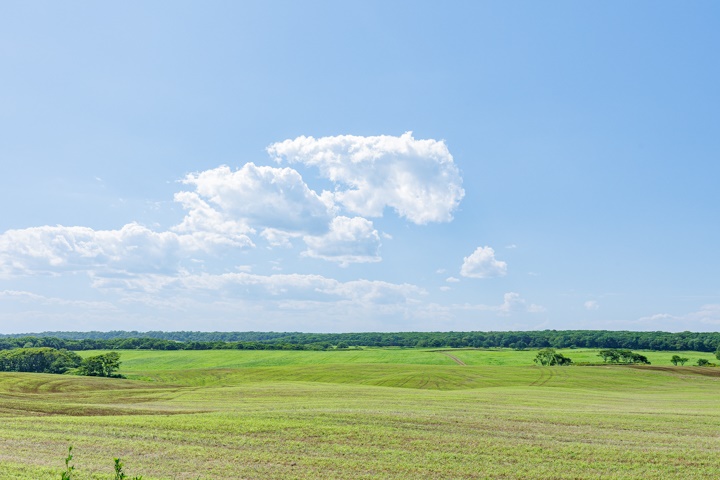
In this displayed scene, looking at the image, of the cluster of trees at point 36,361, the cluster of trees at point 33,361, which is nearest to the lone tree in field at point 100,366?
the cluster of trees at point 36,361

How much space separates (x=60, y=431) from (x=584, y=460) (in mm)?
27985

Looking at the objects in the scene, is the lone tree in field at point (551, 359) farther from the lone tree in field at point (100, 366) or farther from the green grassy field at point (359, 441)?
the lone tree in field at point (100, 366)

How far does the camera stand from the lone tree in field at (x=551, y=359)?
133m

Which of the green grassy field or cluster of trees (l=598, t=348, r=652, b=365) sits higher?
the green grassy field

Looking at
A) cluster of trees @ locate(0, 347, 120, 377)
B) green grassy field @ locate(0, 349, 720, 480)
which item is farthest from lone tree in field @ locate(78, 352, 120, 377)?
green grassy field @ locate(0, 349, 720, 480)

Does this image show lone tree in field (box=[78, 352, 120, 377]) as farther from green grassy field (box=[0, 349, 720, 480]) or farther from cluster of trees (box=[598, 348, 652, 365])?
cluster of trees (box=[598, 348, 652, 365])

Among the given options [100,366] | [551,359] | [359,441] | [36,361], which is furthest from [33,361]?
[551,359]

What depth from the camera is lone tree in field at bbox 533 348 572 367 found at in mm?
133125

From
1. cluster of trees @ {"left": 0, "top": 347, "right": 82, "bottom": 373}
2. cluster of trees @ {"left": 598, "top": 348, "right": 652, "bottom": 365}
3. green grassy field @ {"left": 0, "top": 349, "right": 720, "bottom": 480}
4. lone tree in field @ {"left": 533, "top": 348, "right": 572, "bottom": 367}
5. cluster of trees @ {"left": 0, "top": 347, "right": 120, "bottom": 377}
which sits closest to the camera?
green grassy field @ {"left": 0, "top": 349, "right": 720, "bottom": 480}

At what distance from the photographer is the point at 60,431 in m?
27.8

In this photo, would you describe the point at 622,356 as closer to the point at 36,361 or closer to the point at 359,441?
the point at 359,441

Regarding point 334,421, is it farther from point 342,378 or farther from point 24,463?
point 342,378

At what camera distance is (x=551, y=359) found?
134m

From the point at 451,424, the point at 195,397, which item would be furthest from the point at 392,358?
the point at 451,424
